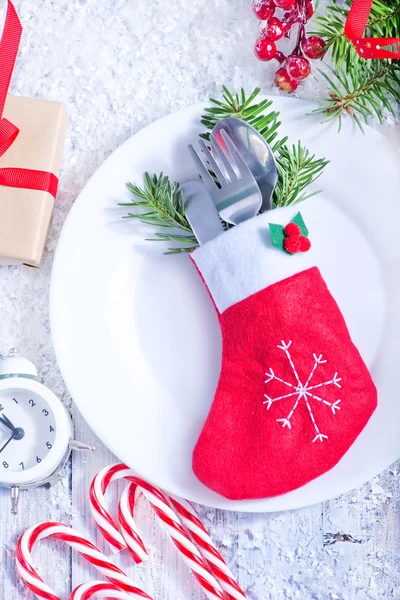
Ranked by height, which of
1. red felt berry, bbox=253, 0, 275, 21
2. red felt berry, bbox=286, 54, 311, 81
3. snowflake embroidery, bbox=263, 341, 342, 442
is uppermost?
red felt berry, bbox=253, 0, 275, 21

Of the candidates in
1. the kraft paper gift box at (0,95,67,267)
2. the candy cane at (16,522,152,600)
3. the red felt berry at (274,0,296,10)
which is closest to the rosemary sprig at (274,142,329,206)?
the red felt berry at (274,0,296,10)

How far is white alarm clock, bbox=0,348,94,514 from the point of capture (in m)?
1.15

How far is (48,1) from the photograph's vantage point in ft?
4.15

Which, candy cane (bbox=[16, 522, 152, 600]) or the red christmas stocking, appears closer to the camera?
the red christmas stocking

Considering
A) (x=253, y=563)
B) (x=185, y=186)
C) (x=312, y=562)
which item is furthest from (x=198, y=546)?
(x=185, y=186)

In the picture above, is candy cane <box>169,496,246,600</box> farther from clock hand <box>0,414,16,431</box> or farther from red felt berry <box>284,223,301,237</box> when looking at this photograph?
red felt berry <box>284,223,301,237</box>

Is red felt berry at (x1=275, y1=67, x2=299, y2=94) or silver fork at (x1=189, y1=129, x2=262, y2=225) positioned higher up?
red felt berry at (x1=275, y1=67, x2=299, y2=94)

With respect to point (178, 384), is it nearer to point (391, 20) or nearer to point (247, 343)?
point (247, 343)

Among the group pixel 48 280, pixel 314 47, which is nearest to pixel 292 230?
pixel 314 47

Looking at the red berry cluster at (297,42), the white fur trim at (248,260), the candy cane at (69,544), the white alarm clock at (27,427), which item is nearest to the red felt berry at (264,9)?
the red berry cluster at (297,42)

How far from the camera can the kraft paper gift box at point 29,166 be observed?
1.17 m

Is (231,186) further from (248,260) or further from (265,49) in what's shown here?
(265,49)

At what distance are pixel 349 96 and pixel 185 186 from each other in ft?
1.04

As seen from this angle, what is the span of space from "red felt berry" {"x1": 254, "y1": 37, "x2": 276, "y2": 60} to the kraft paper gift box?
0.36 meters
